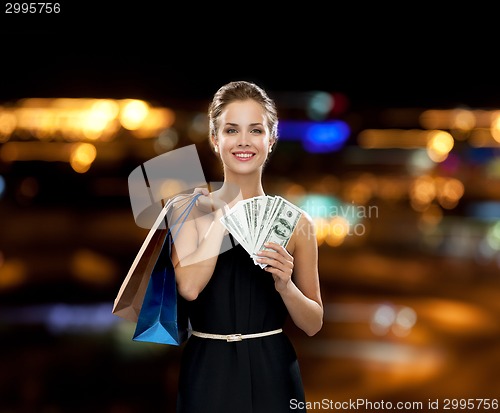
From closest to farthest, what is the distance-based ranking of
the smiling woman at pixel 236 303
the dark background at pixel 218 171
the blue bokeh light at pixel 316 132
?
the smiling woman at pixel 236 303 → the dark background at pixel 218 171 → the blue bokeh light at pixel 316 132

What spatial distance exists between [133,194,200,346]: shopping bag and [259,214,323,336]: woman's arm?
0.26 m

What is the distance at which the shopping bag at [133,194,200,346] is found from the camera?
181cm

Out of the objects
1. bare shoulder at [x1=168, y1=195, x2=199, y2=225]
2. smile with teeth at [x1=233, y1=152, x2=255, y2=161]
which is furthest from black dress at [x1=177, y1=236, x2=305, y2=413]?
smile with teeth at [x1=233, y1=152, x2=255, y2=161]

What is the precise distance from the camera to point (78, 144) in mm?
8875

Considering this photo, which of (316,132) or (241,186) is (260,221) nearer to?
(241,186)

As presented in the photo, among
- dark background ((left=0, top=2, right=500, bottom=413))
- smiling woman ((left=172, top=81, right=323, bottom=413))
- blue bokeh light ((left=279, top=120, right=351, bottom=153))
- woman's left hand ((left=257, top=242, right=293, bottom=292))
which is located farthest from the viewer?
blue bokeh light ((left=279, top=120, right=351, bottom=153))

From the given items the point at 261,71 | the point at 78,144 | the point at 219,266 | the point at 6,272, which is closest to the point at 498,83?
the point at 261,71

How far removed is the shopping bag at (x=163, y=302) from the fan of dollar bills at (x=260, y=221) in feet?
0.44

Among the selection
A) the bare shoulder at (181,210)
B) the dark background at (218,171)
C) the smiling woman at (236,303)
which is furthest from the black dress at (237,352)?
the dark background at (218,171)

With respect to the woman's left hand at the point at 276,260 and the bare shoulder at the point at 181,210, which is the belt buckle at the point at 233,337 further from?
the bare shoulder at the point at 181,210

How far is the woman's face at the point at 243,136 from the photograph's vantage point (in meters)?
1.89

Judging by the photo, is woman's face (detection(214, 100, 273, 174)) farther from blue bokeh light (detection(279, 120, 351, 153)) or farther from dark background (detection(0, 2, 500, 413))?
blue bokeh light (detection(279, 120, 351, 153))

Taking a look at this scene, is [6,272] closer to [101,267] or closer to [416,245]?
[101,267]

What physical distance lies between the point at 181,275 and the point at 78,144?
7450 mm
